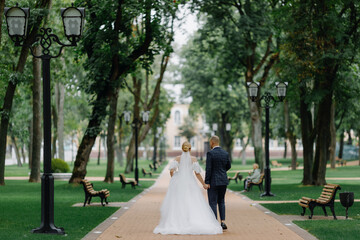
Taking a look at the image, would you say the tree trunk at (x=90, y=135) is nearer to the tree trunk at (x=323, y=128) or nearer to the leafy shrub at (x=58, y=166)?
the tree trunk at (x=323, y=128)

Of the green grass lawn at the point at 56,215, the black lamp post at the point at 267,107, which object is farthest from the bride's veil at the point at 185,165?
the black lamp post at the point at 267,107

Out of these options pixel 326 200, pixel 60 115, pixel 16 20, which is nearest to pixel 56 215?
pixel 16 20

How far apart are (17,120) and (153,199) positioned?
32384 mm

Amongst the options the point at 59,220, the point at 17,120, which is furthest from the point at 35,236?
the point at 17,120

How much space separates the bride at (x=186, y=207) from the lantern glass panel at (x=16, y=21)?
12.3 ft

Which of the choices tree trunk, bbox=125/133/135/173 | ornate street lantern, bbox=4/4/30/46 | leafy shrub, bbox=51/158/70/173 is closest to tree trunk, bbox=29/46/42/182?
leafy shrub, bbox=51/158/70/173

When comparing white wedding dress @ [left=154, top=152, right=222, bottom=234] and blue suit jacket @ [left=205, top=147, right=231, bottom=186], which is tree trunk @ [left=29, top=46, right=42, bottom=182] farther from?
blue suit jacket @ [left=205, top=147, right=231, bottom=186]

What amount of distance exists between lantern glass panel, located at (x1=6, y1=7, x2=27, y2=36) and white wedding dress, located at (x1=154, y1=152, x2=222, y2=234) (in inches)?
152

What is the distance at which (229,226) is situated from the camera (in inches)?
505

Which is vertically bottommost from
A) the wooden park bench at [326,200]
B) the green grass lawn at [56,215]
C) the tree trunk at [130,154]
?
the green grass lawn at [56,215]

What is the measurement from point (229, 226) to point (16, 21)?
5.78 metres

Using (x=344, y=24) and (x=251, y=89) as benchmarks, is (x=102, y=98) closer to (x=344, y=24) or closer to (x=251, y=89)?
(x=251, y=89)

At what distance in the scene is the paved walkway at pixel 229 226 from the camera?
11.1m

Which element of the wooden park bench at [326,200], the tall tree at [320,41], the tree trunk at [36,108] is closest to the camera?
the wooden park bench at [326,200]
